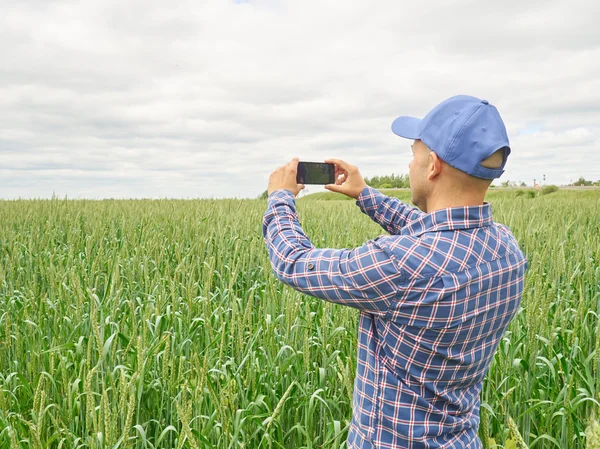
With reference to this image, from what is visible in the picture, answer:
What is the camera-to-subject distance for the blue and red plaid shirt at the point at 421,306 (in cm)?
120

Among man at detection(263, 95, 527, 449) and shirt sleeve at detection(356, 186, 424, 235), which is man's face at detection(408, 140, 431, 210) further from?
shirt sleeve at detection(356, 186, 424, 235)

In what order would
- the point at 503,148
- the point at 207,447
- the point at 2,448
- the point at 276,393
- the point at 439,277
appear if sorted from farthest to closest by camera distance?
the point at 276,393, the point at 2,448, the point at 207,447, the point at 503,148, the point at 439,277

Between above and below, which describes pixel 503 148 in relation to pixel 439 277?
above

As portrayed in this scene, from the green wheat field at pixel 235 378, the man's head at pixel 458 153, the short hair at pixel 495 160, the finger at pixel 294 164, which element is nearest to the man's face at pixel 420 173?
the man's head at pixel 458 153

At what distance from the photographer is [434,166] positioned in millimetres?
1281

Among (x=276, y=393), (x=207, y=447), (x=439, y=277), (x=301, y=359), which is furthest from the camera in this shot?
(x=301, y=359)

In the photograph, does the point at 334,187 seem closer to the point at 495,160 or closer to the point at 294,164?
the point at 294,164

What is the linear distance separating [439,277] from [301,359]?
62.1 inches

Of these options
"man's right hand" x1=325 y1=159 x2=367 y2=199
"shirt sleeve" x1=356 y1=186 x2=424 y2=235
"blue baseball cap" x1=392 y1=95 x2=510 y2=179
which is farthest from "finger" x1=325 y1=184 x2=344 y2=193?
"blue baseball cap" x1=392 y1=95 x2=510 y2=179

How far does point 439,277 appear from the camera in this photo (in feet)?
3.92

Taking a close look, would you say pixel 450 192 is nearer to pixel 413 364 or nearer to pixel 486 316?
pixel 486 316

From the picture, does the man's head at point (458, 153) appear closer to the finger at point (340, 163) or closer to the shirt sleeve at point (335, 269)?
the shirt sleeve at point (335, 269)

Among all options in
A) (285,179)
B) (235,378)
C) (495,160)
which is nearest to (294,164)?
(285,179)

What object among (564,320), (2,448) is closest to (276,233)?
(2,448)
